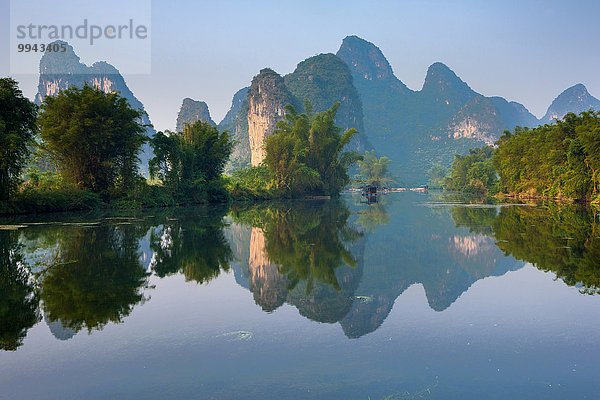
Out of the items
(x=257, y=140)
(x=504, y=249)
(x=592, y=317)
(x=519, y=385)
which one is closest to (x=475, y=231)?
(x=504, y=249)

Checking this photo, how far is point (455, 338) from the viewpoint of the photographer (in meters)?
4.54

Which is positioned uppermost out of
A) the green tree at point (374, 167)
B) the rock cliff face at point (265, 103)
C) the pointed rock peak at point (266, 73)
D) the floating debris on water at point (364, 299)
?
the pointed rock peak at point (266, 73)

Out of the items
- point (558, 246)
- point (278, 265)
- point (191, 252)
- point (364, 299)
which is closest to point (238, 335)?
point (364, 299)

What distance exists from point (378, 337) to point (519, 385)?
1466 millimetres

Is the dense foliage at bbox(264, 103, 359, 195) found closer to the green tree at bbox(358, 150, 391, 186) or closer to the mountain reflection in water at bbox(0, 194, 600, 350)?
the mountain reflection in water at bbox(0, 194, 600, 350)

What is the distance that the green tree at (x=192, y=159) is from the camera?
31.8 m

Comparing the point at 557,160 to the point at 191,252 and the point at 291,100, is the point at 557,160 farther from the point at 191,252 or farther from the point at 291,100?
the point at 291,100

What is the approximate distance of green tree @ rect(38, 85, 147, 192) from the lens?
24312 mm

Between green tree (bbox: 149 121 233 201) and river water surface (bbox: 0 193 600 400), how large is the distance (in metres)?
21.9

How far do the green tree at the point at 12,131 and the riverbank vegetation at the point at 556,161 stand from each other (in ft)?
107

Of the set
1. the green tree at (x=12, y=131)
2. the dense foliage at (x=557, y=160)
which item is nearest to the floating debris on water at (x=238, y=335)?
the green tree at (x=12, y=131)

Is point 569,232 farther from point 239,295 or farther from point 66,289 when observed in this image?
point 66,289

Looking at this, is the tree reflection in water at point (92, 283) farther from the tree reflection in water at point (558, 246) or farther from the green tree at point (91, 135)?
the green tree at point (91, 135)

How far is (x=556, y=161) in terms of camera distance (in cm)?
3669
